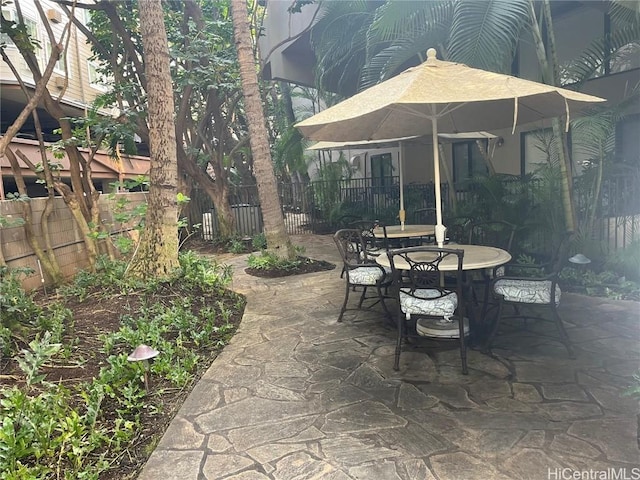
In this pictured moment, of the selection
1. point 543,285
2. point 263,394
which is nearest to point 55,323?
point 263,394

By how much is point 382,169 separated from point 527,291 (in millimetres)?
11619

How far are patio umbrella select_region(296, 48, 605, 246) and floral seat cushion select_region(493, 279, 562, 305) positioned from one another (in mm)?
682

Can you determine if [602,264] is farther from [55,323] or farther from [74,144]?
[74,144]

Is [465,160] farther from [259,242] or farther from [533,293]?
[533,293]

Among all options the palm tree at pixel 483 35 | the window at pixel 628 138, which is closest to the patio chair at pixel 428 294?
the palm tree at pixel 483 35

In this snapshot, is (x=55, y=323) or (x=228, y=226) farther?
(x=228, y=226)

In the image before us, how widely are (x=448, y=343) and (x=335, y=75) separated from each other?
8177 millimetres

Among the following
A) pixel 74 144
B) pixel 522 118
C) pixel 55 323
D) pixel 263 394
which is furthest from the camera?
pixel 74 144

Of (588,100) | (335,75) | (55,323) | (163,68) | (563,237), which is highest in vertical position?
(335,75)

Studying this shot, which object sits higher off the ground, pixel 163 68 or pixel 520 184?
pixel 163 68

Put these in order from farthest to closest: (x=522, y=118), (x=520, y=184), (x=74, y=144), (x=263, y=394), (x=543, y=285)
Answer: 1. (x=520, y=184)
2. (x=74, y=144)
3. (x=522, y=118)
4. (x=543, y=285)
5. (x=263, y=394)

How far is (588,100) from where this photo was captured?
326 cm

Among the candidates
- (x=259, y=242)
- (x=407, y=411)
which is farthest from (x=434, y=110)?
(x=259, y=242)

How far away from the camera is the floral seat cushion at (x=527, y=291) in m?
3.66
